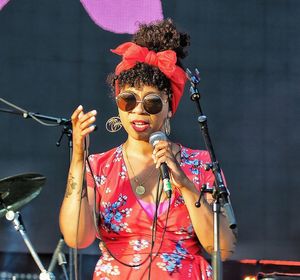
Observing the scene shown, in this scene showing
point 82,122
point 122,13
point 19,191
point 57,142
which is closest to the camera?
point 82,122

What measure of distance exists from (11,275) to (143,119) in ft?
6.52

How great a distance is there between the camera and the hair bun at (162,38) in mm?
2688

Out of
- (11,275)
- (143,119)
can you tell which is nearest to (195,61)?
(11,275)

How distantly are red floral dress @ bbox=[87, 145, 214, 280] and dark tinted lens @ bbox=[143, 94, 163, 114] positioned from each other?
297 mm

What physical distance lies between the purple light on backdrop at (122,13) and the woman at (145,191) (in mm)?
1692

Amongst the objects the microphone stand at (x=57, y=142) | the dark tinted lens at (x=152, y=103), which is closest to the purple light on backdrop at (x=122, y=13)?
the microphone stand at (x=57, y=142)

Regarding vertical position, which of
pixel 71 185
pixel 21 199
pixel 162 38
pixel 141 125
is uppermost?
pixel 162 38

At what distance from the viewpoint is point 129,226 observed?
2469mm

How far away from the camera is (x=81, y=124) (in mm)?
2205

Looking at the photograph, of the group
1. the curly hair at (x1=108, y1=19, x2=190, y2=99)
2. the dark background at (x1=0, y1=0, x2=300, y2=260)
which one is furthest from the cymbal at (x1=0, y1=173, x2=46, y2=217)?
the curly hair at (x1=108, y1=19, x2=190, y2=99)

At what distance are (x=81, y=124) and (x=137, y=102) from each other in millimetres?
375

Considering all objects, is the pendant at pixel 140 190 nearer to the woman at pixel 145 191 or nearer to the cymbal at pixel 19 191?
the woman at pixel 145 191

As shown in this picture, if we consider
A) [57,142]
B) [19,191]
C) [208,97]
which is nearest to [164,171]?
[57,142]

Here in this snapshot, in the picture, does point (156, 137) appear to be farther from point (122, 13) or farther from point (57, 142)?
point (122, 13)
